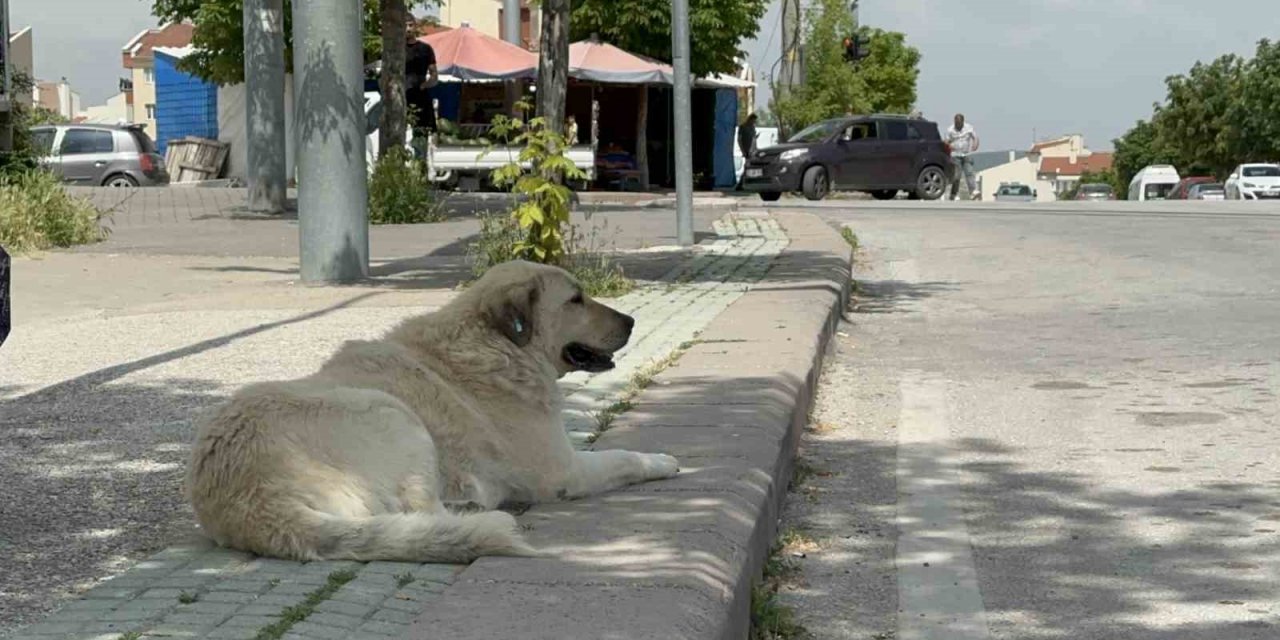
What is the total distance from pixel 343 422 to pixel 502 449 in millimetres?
724

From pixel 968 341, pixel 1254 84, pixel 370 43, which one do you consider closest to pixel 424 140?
pixel 370 43

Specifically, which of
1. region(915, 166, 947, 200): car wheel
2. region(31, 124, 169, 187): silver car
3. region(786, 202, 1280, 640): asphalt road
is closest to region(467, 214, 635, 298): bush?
region(786, 202, 1280, 640): asphalt road

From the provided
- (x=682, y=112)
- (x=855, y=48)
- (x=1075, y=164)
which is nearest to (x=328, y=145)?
(x=682, y=112)

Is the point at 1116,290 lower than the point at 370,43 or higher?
lower

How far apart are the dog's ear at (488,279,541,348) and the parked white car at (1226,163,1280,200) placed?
49.4m

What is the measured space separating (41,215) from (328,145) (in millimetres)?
5181

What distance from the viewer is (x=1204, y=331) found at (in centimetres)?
1160

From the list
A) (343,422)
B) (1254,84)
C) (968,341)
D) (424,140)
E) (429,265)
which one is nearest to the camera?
(343,422)

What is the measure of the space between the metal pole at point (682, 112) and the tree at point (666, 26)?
2025 cm

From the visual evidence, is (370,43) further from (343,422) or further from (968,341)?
(343,422)

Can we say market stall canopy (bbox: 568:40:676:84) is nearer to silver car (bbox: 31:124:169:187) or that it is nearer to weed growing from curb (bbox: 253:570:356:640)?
silver car (bbox: 31:124:169:187)

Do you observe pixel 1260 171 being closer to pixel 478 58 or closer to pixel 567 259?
pixel 478 58

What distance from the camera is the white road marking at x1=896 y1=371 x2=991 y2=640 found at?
4930 millimetres

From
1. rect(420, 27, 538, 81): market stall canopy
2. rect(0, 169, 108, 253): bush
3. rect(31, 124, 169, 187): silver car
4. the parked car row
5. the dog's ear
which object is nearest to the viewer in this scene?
the dog's ear
